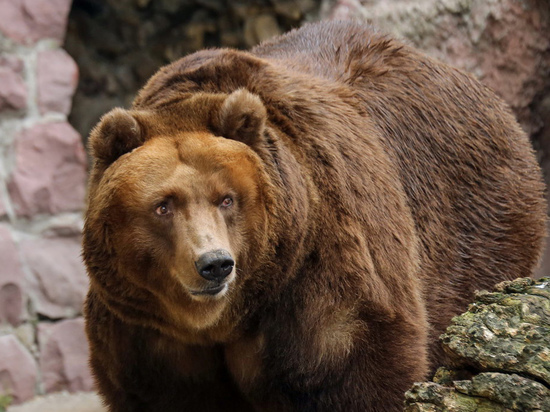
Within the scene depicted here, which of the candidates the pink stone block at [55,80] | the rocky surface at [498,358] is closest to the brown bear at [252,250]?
the rocky surface at [498,358]

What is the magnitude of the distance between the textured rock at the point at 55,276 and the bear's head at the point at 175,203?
266 cm

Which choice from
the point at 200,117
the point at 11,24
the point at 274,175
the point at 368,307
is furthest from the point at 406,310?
the point at 11,24

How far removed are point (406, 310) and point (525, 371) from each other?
4.02 feet

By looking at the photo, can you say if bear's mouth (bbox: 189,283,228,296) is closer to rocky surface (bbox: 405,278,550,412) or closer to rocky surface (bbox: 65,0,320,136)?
rocky surface (bbox: 405,278,550,412)

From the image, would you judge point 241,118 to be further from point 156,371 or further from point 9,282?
point 9,282

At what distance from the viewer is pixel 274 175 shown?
3699 millimetres

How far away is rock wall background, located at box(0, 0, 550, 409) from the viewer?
20.2 feet

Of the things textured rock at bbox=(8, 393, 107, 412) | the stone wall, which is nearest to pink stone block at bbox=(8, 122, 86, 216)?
the stone wall

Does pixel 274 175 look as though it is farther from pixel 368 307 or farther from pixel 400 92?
pixel 400 92

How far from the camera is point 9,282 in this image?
6102 millimetres

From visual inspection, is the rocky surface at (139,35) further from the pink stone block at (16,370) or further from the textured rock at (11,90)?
the pink stone block at (16,370)

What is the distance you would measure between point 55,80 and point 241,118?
3105mm

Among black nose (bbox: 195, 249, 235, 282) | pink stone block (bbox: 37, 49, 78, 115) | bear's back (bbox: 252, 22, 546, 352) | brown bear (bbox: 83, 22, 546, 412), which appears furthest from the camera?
pink stone block (bbox: 37, 49, 78, 115)

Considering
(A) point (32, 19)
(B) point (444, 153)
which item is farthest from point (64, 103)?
(B) point (444, 153)
